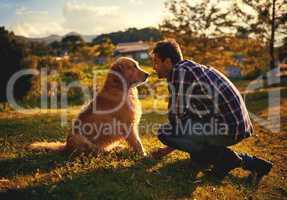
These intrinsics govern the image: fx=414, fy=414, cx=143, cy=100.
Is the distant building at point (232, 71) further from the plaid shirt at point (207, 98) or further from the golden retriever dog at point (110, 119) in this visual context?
the plaid shirt at point (207, 98)

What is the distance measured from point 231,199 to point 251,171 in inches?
48.5

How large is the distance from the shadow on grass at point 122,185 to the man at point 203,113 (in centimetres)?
51

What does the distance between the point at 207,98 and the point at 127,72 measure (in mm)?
2140

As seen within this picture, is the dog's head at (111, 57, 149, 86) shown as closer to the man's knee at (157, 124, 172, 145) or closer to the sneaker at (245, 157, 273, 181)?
the man's knee at (157, 124, 172, 145)

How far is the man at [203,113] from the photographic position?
20.7 ft

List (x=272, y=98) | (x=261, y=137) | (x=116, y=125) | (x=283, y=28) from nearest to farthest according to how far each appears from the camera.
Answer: (x=116, y=125)
(x=261, y=137)
(x=272, y=98)
(x=283, y=28)

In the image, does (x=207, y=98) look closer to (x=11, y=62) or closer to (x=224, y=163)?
(x=224, y=163)

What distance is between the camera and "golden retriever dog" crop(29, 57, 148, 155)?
7.58 meters

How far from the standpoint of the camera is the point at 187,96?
636 cm

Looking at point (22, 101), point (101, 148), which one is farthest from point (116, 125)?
point (22, 101)

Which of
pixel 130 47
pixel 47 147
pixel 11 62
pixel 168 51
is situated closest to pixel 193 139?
pixel 168 51

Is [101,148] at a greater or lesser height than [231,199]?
greater

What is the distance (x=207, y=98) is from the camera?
6.31 meters

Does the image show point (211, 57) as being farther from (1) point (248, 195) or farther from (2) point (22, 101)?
(1) point (248, 195)
